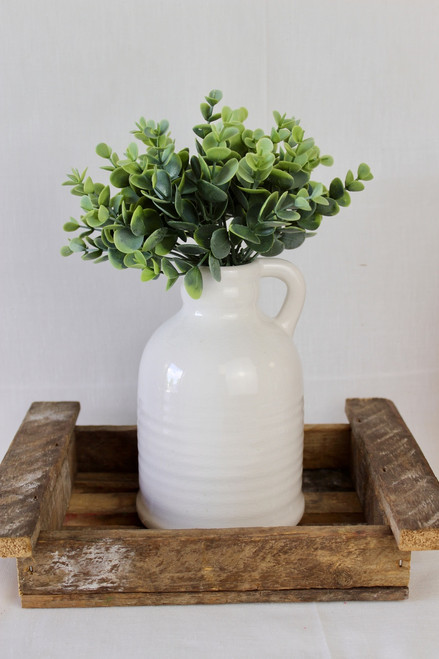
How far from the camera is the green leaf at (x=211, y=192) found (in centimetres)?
78

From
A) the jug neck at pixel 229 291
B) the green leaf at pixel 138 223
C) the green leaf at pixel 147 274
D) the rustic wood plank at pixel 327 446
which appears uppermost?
the green leaf at pixel 138 223

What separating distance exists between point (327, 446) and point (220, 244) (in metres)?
0.42

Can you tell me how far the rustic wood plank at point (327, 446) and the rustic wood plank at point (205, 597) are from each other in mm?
278

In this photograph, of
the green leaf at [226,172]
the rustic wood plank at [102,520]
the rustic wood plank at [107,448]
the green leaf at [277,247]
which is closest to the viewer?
the green leaf at [226,172]

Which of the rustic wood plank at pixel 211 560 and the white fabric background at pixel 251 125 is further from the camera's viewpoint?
the white fabric background at pixel 251 125

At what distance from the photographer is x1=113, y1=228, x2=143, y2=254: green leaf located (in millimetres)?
796

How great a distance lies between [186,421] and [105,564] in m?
0.17

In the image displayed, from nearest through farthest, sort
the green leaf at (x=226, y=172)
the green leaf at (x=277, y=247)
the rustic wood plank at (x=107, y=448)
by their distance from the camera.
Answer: the green leaf at (x=226, y=172), the green leaf at (x=277, y=247), the rustic wood plank at (x=107, y=448)

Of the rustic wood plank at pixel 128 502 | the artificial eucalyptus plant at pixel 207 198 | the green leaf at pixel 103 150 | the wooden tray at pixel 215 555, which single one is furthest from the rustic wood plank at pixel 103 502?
the green leaf at pixel 103 150

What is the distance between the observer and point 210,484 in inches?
34.9

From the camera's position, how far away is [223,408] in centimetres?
86

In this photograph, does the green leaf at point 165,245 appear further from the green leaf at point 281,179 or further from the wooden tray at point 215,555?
the wooden tray at point 215,555

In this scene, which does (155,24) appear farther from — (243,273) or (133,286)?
(243,273)

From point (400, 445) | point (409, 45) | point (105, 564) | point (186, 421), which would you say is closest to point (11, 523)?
point (105, 564)
